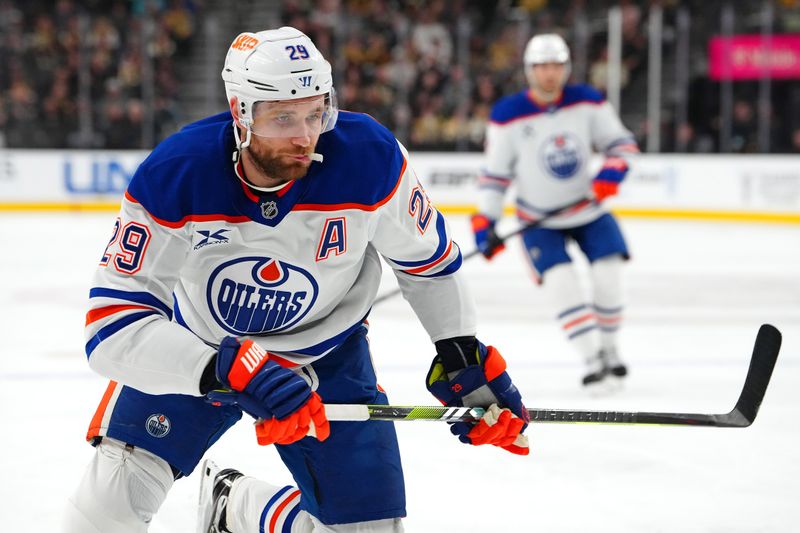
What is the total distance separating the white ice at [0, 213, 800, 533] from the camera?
2.55m

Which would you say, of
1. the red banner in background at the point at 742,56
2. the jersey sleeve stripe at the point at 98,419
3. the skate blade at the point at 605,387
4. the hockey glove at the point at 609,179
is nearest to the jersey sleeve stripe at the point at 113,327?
the jersey sleeve stripe at the point at 98,419

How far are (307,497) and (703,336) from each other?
314cm

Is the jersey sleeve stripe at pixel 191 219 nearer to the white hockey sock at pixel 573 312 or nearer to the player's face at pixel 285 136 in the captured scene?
the player's face at pixel 285 136

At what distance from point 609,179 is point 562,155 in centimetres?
24

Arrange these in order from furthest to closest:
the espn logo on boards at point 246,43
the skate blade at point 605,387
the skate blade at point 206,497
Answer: the skate blade at point 605,387, the skate blade at point 206,497, the espn logo on boards at point 246,43

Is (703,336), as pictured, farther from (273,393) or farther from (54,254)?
(54,254)

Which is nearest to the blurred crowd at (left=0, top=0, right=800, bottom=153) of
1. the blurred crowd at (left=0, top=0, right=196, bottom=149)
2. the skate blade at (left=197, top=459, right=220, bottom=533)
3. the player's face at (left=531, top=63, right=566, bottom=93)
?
the blurred crowd at (left=0, top=0, right=196, bottom=149)

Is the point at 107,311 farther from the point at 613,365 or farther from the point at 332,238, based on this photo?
the point at 613,365

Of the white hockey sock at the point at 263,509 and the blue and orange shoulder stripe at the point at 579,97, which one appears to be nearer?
the white hockey sock at the point at 263,509

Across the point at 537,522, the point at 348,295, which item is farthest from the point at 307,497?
the point at 537,522

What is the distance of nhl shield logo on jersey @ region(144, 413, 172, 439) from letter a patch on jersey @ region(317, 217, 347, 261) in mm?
395

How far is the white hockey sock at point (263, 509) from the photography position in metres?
2.01

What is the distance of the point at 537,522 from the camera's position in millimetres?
2486

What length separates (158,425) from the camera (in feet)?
6.15
